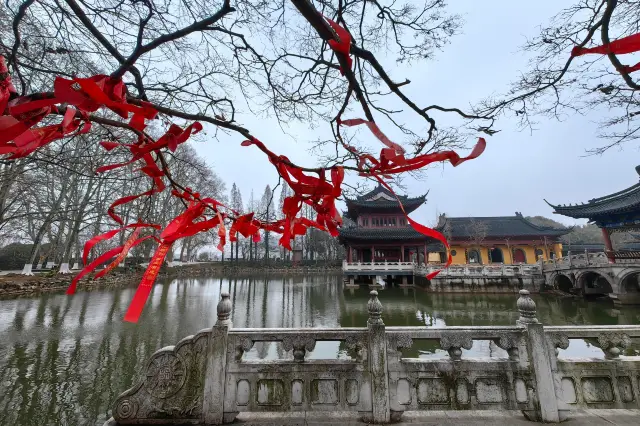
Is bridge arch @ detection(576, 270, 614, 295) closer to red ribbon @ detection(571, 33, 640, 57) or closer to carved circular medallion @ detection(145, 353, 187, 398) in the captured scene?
red ribbon @ detection(571, 33, 640, 57)

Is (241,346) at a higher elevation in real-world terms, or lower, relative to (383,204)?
lower

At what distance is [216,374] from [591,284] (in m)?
22.1

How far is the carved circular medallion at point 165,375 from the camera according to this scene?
9.16ft

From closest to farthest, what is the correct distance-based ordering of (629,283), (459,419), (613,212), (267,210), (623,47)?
(623,47)
(267,210)
(459,419)
(629,283)
(613,212)

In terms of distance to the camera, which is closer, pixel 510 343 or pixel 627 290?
pixel 510 343

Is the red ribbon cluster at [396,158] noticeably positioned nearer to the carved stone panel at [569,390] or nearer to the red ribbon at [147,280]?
the red ribbon at [147,280]

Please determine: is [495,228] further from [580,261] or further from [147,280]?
[147,280]

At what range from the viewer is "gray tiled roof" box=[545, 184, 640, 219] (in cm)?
1541

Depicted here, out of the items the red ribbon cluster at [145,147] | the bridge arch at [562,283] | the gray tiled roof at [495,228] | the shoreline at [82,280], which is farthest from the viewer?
the gray tiled roof at [495,228]

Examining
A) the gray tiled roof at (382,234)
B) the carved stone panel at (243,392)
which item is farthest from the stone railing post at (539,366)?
the gray tiled roof at (382,234)

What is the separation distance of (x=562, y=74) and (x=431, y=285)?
18.5 meters

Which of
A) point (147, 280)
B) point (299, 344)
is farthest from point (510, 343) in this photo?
point (147, 280)

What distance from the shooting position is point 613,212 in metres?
15.9

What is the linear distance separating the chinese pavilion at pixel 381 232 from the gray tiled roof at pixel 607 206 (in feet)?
29.3
